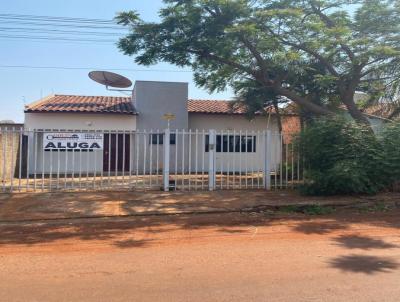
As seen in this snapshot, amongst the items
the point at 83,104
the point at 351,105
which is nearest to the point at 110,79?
the point at 83,104

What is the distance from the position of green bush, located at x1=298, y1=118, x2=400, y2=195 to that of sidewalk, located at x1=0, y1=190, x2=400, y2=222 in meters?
0.36

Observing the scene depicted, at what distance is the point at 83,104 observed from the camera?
69.3ft

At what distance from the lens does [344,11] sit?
13859 mm

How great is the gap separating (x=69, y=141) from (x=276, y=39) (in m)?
6.78

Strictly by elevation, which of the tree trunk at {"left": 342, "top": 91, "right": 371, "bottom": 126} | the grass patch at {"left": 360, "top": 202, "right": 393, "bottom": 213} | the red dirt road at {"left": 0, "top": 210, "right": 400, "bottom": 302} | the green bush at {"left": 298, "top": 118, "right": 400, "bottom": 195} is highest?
the tree trunk at {"left": 342, "top": 91, "right": 371, "bottom": 126}

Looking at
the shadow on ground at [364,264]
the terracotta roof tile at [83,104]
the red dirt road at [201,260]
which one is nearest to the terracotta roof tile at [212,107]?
the terracotta roof tile at [83,104]

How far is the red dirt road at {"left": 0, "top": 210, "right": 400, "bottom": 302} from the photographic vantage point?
445 cm

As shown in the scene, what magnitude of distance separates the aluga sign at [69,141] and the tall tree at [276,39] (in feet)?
9.70

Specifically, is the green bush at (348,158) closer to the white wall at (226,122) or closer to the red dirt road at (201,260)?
the red dirt road at (201,260)

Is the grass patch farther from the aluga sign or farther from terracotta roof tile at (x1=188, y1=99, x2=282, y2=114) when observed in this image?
terracotta roof tile at (x1=188, y1=99, x2=282, y2=114)

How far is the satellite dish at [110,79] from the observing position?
20.6 metres

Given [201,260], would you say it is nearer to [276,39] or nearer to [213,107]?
[276,39]

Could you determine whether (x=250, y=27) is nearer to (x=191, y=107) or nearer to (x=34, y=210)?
(x=34, y=210)

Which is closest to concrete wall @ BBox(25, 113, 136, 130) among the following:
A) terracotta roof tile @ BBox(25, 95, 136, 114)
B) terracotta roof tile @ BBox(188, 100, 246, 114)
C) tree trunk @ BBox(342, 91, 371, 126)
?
terracotta roof tile @ BBox(25, 95, 136, 114)
